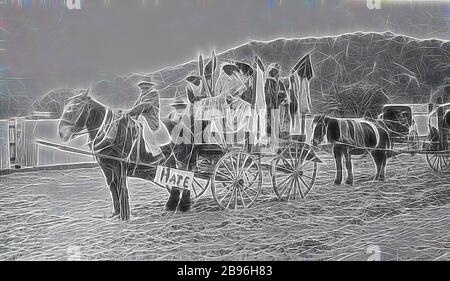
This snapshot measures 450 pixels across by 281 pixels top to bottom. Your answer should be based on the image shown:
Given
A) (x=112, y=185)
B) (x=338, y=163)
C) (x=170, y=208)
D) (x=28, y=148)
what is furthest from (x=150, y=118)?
(x=338, y=163)

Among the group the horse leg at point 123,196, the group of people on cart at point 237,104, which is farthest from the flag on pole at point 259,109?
the horse leg at point 123,196

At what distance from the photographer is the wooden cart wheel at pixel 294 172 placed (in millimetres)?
3139

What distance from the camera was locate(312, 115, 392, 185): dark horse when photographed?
3146 millimetres

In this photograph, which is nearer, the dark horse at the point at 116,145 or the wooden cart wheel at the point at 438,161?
the dark horse at the point at 116,145

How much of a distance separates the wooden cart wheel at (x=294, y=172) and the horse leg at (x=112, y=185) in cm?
116

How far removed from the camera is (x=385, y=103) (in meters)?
3.14

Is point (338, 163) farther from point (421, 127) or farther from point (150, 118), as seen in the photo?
point (150, 118)

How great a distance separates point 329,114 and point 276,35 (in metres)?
0.70

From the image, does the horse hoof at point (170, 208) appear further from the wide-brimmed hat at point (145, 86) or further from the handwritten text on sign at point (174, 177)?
the wide-brimmed hat at point (145, 86)

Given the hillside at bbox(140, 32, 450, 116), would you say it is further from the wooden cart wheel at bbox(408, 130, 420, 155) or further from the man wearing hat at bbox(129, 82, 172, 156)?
the wooden cart wheel at bbox(408, 130, 420, 155)

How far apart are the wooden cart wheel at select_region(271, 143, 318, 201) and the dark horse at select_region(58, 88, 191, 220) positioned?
26.8 inches

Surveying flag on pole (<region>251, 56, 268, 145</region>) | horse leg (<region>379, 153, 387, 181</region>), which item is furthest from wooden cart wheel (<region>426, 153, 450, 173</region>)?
flag on pole (<region>251, 56, 268, 145</region>)

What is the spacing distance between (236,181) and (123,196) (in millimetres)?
839
